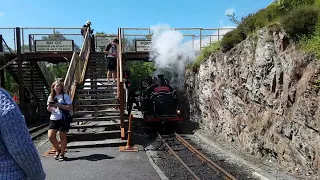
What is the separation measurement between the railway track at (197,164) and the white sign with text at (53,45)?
1124cm

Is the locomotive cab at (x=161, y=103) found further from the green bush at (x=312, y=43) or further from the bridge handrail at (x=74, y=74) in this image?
the green bush at (x=312, y=43)

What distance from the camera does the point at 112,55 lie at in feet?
45.9

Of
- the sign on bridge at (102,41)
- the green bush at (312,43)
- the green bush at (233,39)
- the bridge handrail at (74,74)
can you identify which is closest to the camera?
the green bush at (312,43)

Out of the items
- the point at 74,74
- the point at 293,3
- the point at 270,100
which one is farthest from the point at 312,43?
the point at 74,74

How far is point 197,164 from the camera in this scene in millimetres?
8164

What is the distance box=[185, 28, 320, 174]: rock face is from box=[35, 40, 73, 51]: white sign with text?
10736mm

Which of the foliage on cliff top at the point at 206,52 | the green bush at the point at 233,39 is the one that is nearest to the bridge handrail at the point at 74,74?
the foliage on cliff top at the point at 206,52

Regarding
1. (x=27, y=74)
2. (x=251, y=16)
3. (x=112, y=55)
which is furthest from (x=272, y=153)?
(x=27, y=74)

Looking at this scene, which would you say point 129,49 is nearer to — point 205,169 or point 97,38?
point 97,38

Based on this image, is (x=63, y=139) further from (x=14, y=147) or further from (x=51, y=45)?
(x=51, y=45)

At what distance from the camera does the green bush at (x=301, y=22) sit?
743cm

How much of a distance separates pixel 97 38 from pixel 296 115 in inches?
620

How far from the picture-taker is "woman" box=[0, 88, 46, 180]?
1922mm

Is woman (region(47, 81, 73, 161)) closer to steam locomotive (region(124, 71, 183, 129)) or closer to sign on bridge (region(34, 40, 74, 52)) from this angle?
steam locomotive (region(124, 71, 183, 129))
